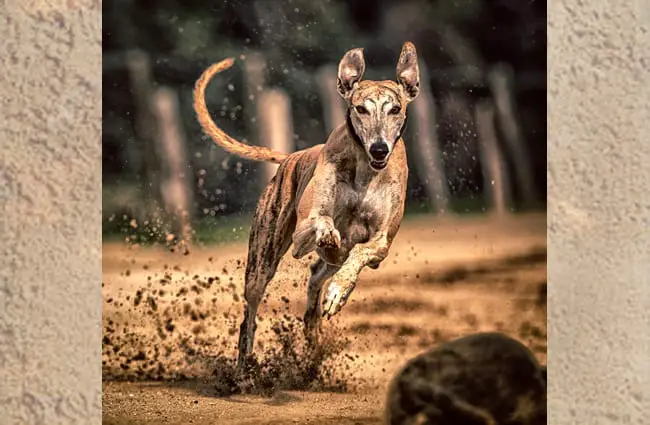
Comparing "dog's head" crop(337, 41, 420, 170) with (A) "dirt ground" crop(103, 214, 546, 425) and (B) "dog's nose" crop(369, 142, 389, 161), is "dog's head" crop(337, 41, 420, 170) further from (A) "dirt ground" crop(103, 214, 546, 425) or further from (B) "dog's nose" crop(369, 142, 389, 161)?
(A) "dirt ground" crop(103, 214, 546, 425)

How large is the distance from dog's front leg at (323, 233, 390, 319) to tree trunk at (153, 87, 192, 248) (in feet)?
1.86

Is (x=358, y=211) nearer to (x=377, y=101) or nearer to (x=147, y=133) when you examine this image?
(x=377, y=101)

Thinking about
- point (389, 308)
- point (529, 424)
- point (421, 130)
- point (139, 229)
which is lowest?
point (529, 424)

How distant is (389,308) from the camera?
12.8 ft

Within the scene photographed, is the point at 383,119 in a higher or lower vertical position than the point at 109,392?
higher

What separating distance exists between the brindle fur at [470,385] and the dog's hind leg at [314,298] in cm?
32

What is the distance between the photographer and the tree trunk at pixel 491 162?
12.9 feet

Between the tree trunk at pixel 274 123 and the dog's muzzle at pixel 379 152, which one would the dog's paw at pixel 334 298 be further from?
the tree trunk at pixel 274 123

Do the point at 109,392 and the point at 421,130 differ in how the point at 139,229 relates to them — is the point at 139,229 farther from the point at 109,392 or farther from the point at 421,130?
the point at 421,130

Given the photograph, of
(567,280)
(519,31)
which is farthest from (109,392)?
(519,31)

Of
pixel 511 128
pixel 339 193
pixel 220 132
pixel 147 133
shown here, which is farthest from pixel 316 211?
pixel 511 128

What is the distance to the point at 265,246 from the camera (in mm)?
3861

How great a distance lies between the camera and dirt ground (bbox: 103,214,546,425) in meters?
3.79

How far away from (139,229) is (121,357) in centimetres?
41
